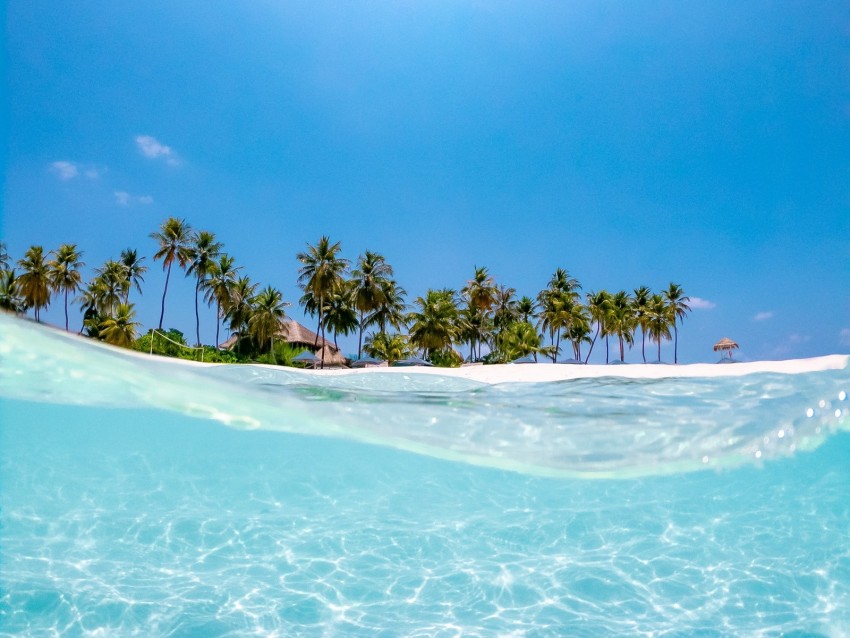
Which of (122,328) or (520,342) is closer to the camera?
(122,328)

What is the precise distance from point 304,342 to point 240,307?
21.9 ft

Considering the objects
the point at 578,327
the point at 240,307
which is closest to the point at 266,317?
the point at 240,307

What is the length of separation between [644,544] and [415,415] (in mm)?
4834

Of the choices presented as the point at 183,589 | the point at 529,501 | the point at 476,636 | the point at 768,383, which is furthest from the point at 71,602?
the point at 768,383

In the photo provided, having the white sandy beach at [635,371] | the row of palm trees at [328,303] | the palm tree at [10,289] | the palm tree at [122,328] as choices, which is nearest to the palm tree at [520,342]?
the row of palm trees at [328,303]

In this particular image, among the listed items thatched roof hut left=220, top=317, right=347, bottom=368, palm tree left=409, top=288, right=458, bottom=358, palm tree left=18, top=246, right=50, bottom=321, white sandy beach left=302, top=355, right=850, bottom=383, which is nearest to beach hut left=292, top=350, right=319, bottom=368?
thatched roof hut left=220, top=317, right=347, bottom=368

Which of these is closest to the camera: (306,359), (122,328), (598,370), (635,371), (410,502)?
(635,371)

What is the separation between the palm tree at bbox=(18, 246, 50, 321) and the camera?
49.7 meters

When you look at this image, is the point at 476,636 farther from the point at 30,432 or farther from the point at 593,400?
the point at 30,432

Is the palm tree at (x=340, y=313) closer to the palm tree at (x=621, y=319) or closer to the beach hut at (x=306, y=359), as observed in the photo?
the beach hut at (x=306, y=359)

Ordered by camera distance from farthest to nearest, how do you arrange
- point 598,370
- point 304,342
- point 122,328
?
point 304,342 → point 122,328 → point 598,370

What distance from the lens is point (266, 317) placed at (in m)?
49.4

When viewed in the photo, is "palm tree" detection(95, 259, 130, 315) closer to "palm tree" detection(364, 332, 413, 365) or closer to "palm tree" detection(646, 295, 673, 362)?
"palm tree" detection(364, 332, 413, 365)

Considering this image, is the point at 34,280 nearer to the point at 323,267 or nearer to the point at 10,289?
the point at 10,289
